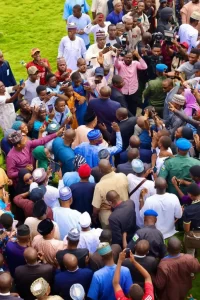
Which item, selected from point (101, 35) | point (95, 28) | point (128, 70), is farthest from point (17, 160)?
point (95, 28)

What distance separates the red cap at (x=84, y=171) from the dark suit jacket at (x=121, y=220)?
0.71 m

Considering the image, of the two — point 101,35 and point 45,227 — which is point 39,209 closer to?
point 45,227

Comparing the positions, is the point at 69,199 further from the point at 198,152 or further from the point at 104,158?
the point at 198,152

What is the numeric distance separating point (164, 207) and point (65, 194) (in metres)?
1.31

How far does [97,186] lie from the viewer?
7.55 m

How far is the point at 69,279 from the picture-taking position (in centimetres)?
618

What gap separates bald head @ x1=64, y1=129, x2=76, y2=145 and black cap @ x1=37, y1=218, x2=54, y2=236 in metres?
1.95

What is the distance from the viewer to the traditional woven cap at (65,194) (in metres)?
7.23

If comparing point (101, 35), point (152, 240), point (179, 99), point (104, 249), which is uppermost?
point (101, 35)

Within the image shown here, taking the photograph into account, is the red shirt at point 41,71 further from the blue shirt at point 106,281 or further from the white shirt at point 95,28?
the blue shirt at point 106,281

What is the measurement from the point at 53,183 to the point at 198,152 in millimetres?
2342

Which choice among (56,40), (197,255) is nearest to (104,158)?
(197,255)

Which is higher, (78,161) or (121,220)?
(78,161)

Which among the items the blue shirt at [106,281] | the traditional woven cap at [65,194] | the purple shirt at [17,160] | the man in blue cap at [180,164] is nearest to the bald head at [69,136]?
the purple shirt at [17,160]
